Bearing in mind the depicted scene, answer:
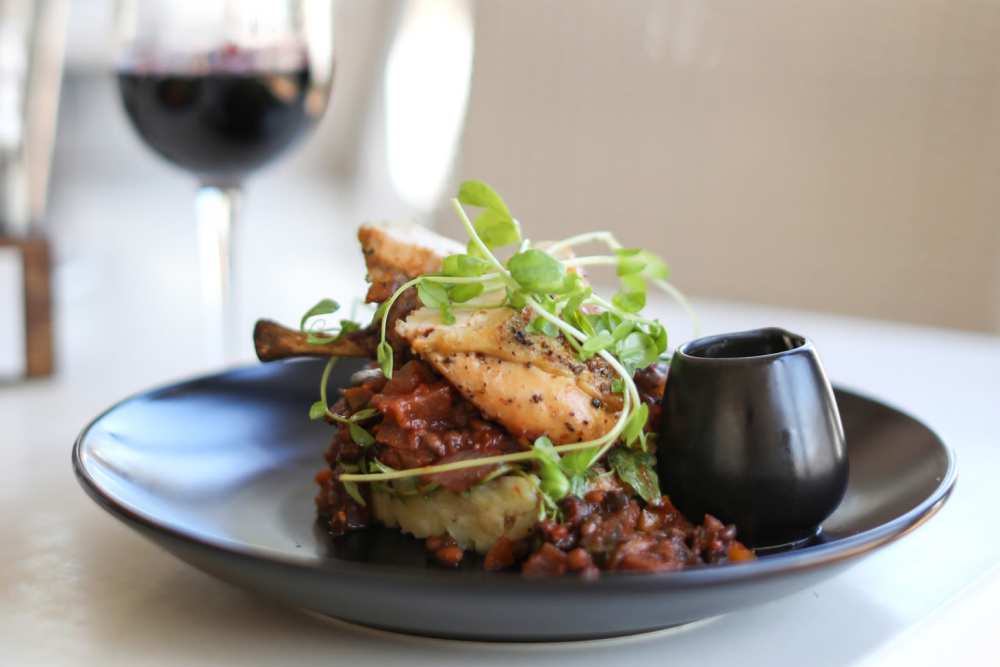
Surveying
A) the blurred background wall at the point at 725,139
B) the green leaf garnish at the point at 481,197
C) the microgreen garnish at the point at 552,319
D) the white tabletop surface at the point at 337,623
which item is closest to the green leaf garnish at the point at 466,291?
the microgreen garnish at the point at 552,319

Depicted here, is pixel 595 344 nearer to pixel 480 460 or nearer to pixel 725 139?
pixel 480 460

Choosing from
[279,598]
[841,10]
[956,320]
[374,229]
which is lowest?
[956,320]

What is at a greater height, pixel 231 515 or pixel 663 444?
pixel 663 444

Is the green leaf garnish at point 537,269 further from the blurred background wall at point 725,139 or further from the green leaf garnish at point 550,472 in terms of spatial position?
the blurred background wall at point 725,139

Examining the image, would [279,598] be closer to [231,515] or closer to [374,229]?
[231,515]

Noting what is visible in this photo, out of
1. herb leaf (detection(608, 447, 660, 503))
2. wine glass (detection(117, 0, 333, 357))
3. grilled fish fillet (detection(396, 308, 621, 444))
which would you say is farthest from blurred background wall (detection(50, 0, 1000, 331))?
herb leaf (detection(608, 447, 660, 503))

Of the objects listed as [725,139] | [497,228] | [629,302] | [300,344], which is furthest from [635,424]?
[725,139]

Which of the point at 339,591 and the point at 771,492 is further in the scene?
the point at 771,492

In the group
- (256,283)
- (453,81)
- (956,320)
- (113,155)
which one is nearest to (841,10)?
(956,320)
